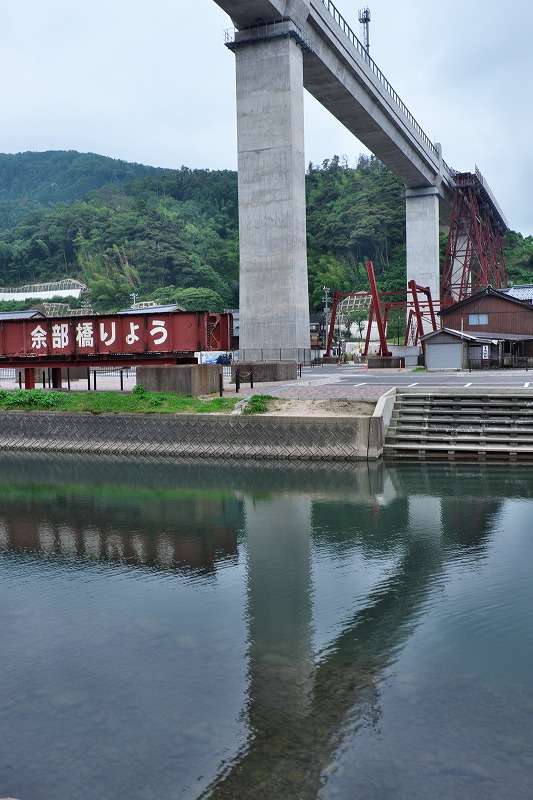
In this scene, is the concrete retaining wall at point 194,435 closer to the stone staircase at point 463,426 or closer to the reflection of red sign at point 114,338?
the stone staircase at point 463,426

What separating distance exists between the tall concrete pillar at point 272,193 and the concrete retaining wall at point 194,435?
1603cm

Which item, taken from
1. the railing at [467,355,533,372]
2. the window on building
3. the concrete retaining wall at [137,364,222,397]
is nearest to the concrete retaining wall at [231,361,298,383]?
the concrete retaining wall at [137,364,222,397]

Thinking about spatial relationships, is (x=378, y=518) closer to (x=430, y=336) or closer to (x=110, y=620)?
(x=110, y=620)

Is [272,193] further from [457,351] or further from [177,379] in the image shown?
[177,379]

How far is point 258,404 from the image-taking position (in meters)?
23.1

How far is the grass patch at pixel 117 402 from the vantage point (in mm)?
23812

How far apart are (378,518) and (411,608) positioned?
5.34 metres

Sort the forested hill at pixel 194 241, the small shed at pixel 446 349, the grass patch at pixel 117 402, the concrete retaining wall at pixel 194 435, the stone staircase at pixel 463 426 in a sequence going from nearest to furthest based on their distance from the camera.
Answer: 1. the stone staircase at pixel 463 426
2. the concrete retaining wall at pixel 194 435
3. the grass patch at pixel 117 402
4. the small shed at pixel 446 349
5. the forested hill at pixel 194 241

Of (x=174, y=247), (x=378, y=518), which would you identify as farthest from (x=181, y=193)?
(x=378, y=518)

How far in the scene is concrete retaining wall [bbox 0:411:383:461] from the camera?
21.4 meters

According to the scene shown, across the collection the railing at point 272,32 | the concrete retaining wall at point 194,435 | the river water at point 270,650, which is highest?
the railing at point 272,32

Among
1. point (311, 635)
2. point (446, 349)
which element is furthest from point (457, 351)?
point (311, 635)

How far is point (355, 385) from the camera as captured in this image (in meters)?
28.1

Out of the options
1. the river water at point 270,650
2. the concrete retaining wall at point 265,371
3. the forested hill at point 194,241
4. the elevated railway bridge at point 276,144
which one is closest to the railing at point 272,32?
the elevated railway bridge at point 276,144
